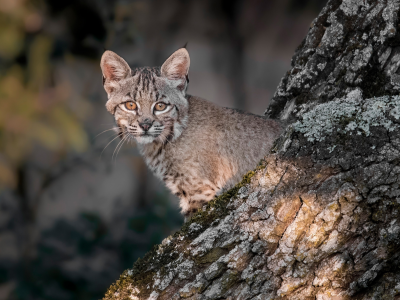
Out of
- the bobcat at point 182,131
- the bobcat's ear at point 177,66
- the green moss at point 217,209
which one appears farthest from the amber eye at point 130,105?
the green moss at point 217,209

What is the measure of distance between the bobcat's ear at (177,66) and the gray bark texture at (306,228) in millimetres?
1717

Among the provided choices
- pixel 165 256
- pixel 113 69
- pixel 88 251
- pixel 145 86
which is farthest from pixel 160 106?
pixel 88 251

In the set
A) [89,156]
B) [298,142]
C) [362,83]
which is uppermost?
[89,156]

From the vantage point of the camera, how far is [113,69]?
3.54 metres

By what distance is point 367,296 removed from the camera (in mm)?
1771

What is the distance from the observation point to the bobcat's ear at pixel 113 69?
3.44 metres

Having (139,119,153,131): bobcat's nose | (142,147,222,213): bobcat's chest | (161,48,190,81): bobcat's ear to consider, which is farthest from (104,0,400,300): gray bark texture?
(161,48,190,81): bobcat's ear

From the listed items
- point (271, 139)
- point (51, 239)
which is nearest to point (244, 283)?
point (271, 139)

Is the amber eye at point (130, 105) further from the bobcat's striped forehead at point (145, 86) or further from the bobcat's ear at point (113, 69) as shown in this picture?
the bobcat's ear at point (113, 69)

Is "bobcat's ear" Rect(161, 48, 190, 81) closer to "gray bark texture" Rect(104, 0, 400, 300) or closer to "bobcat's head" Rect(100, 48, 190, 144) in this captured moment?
"bobcat's head" Rect(100, 48, 190, 144)

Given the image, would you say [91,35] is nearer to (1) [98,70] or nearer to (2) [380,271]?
(1) [98,70]

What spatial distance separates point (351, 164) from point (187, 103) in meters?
2.09

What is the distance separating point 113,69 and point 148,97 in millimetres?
451

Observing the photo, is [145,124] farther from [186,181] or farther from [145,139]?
[186,181]
